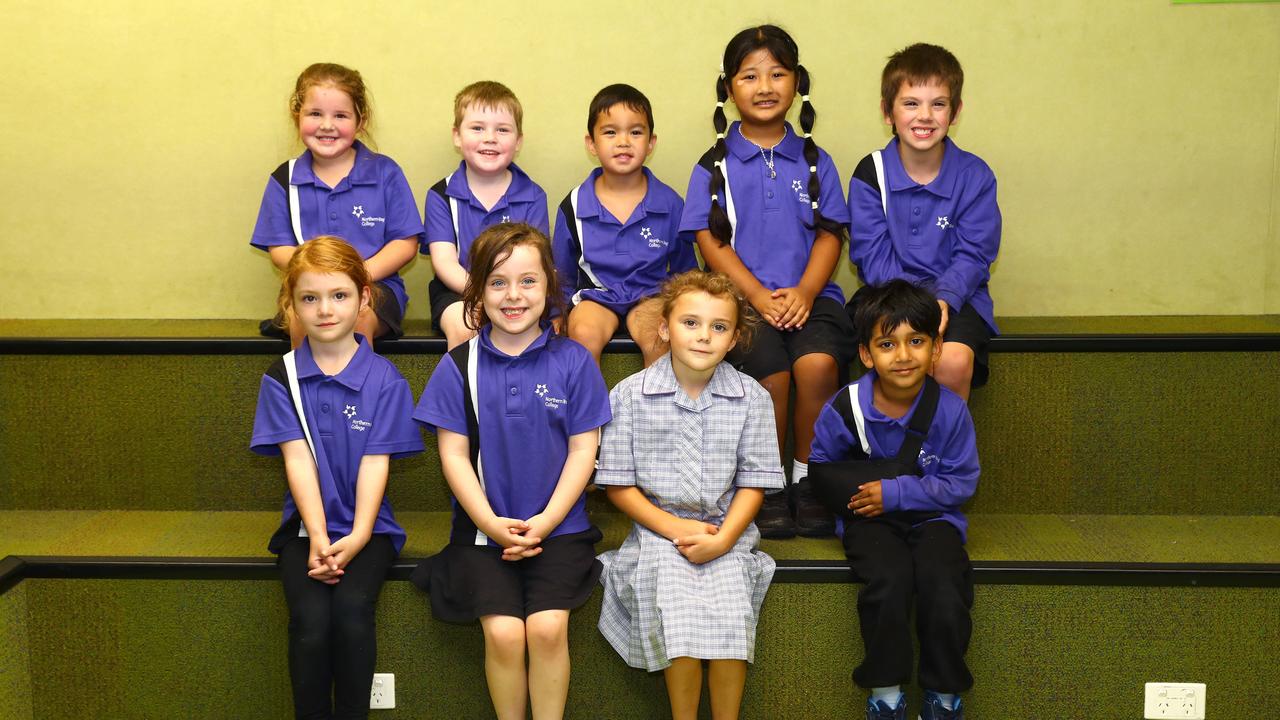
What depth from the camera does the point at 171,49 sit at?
324 centimetres

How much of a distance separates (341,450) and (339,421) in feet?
0.19

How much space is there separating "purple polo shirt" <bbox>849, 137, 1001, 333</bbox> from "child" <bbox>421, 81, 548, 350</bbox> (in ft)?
2.73

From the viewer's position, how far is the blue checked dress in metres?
2.20

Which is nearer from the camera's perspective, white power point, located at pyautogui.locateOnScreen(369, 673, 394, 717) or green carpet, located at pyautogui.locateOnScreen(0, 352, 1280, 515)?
white power point, located at pyautogui.locateOnScreen(369, 673, 394, 717)

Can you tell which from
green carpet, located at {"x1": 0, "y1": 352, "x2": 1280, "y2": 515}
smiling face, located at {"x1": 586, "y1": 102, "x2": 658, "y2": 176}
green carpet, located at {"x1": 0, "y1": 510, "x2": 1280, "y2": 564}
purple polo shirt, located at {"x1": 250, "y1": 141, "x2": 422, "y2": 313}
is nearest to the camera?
green carpet, located at {"x1": 0, "y1": 510, "x2": 1280, "y2": 564}

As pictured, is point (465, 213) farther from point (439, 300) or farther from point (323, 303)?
point (323, 303)

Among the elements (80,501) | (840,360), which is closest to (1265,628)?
(840,360)

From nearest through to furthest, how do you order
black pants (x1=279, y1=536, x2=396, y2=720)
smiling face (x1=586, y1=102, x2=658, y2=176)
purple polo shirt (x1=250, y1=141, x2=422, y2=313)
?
black pants (x1=279, y1=536, x2=396, y2=720) < smiling face (x1=586, y1=102, x2=658, y2=176) < purple polo shirt (x1=250, y1=141, x2=422, y2=313)

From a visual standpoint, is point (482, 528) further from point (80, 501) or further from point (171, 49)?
point (171, 49)

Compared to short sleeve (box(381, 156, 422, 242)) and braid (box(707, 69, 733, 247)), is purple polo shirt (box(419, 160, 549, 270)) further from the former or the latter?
braid (box(707, 69, 733, 247))

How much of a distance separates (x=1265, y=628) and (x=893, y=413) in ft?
2.80

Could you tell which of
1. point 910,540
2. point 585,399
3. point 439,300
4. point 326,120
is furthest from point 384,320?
point 910,540

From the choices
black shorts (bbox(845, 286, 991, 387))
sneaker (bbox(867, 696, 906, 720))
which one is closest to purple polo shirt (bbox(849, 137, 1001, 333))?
black shorts (bbox(845, 286, 991, 387))

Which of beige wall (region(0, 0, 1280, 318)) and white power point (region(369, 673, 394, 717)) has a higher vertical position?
beige wall (region(0, 0, 1280, 318))
